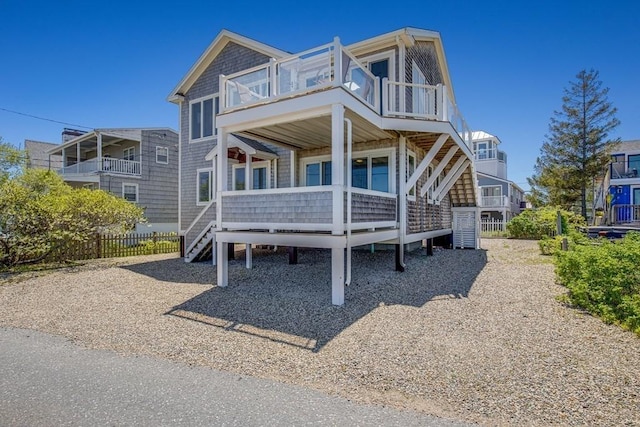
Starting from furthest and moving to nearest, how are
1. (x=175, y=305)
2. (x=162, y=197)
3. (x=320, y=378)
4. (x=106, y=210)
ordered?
(x=162, y=197) < (x=106, y=210) < (x=175, y=305) < (x=320, y=378)

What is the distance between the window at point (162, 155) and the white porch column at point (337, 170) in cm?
2170

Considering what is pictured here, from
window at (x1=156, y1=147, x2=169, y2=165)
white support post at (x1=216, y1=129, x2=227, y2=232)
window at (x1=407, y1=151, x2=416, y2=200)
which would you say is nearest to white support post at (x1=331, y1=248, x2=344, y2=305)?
white support post at (x1=216, y1=129, x2=227, y2=232)

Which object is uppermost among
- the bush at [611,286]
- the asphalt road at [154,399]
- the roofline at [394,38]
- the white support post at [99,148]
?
the roofline at [394,38]

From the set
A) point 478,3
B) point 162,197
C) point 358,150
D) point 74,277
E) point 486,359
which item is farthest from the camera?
point 162,197

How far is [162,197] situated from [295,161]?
1673 centimetres

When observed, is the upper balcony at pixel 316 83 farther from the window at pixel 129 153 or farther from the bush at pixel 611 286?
the window at pixel 129 153

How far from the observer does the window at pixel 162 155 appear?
25.1m

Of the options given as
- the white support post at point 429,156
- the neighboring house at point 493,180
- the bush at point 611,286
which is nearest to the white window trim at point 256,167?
the white support post at point 429,156

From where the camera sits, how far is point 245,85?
30.5 feet

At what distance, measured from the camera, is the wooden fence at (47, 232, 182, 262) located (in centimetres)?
1306

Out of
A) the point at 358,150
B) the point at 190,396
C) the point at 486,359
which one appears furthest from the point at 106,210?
the point at 486,359

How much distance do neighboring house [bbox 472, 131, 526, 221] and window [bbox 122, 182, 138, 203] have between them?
31.1 meters

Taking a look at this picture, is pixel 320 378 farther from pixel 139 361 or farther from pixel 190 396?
pixel 139 361

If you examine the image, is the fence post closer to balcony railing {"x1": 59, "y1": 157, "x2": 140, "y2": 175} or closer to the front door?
balcony railing {"x1": 59, "y1": 157, "x2": 140, "y2": 175}
